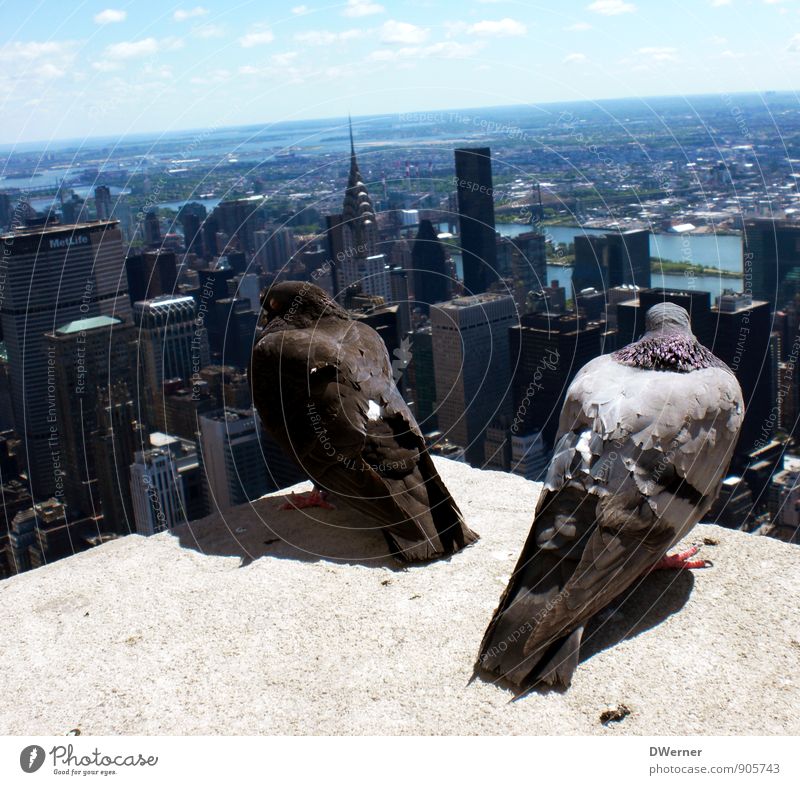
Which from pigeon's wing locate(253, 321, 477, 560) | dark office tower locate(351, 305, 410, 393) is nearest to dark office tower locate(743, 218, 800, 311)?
dark office tower locate(351, 305, 410, 393)

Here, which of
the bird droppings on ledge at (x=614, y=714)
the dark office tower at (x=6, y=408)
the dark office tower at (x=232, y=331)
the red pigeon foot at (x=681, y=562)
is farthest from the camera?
the dark office tower at (x=6, y=408)

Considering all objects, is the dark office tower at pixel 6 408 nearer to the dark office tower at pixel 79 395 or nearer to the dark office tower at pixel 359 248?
the dark office tower at pixel 79 395

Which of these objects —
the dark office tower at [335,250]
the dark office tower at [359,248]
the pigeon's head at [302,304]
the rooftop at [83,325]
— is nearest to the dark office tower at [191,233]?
the rooftop at [83,325]

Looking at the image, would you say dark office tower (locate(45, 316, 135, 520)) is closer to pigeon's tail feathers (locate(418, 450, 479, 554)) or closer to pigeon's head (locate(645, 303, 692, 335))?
pigeon's tail feathers (locate(418, 450, 479, 554))

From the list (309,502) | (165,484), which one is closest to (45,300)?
(165,484)

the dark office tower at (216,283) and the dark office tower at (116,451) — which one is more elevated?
the dark office tower at (216,283)

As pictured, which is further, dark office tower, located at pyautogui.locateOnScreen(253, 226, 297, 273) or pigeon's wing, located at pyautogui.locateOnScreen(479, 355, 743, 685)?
dark office tower, located at pyautogui.locateOnScreen(253, 226, 297, 273)
